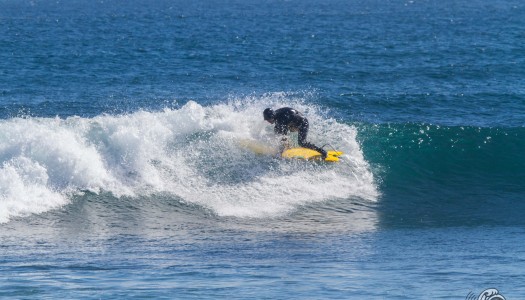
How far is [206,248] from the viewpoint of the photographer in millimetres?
14367

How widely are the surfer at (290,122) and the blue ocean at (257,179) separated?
1.46ft

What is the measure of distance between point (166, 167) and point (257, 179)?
6.45 ft

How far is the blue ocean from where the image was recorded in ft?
40.5

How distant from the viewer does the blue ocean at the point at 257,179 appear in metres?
12.4

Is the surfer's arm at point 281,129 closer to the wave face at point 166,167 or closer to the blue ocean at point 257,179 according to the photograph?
the blue ocean at point 257,179

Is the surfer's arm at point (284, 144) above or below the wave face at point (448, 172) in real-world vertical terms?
above

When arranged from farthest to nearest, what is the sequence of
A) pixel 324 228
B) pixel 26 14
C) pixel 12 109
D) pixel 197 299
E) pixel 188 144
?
pixel 26 14 → pixel 12 109 → pixel 188 144 → pixel 324 228 → pixel 197 299

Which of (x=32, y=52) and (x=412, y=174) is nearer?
(x=412, y=174)

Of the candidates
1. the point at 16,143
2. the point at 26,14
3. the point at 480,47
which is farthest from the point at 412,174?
the point at 26,14

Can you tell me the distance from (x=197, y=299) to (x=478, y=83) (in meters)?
21.9

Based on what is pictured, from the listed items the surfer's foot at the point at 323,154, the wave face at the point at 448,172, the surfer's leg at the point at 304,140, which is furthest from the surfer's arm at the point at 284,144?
the wave face at the point at 448,172

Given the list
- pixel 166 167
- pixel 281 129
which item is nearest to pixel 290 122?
pixel 281 129

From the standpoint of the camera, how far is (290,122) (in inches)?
741

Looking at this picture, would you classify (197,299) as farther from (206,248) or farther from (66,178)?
(66,178)
